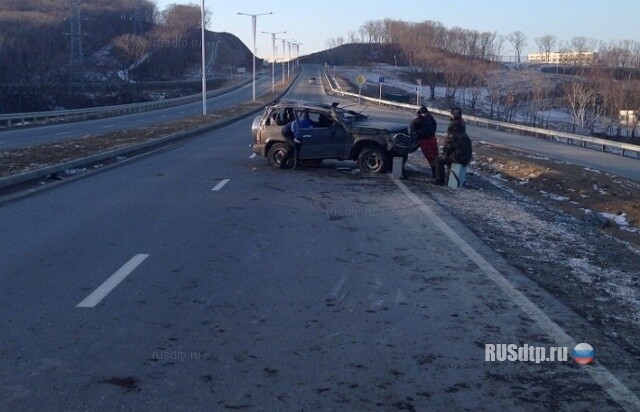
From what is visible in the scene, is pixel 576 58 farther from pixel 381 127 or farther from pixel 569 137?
pixel 381 127

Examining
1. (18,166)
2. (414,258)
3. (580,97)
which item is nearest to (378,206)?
(414,258)

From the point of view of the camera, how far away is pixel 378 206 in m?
14.6

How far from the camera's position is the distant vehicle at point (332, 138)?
1978 centimetres

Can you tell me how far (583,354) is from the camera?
628 centimetres

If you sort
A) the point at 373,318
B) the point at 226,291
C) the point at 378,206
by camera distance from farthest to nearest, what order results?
the point at 378,206 < the point at 226,291 < the point at 373,318

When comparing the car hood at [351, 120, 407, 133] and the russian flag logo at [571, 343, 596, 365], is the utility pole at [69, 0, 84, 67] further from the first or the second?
the russian flag logo at [571, 343, 596, 365]

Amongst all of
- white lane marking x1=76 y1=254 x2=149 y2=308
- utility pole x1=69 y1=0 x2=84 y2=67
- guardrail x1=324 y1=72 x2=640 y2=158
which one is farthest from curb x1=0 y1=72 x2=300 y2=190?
utility pole x1=69 y1=0 x2=84 y2=67

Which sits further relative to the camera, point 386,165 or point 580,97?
point 580,97

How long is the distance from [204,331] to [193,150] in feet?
71.1

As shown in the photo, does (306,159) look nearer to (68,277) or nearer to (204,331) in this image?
(68,277)

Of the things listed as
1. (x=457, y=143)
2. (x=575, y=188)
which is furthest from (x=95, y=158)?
(x=575, y=188)

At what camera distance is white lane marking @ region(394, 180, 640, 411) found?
216 inches

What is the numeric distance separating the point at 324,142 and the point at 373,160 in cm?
134

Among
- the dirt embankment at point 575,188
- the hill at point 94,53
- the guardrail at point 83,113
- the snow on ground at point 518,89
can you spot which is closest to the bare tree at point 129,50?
the hill at point 94,53
